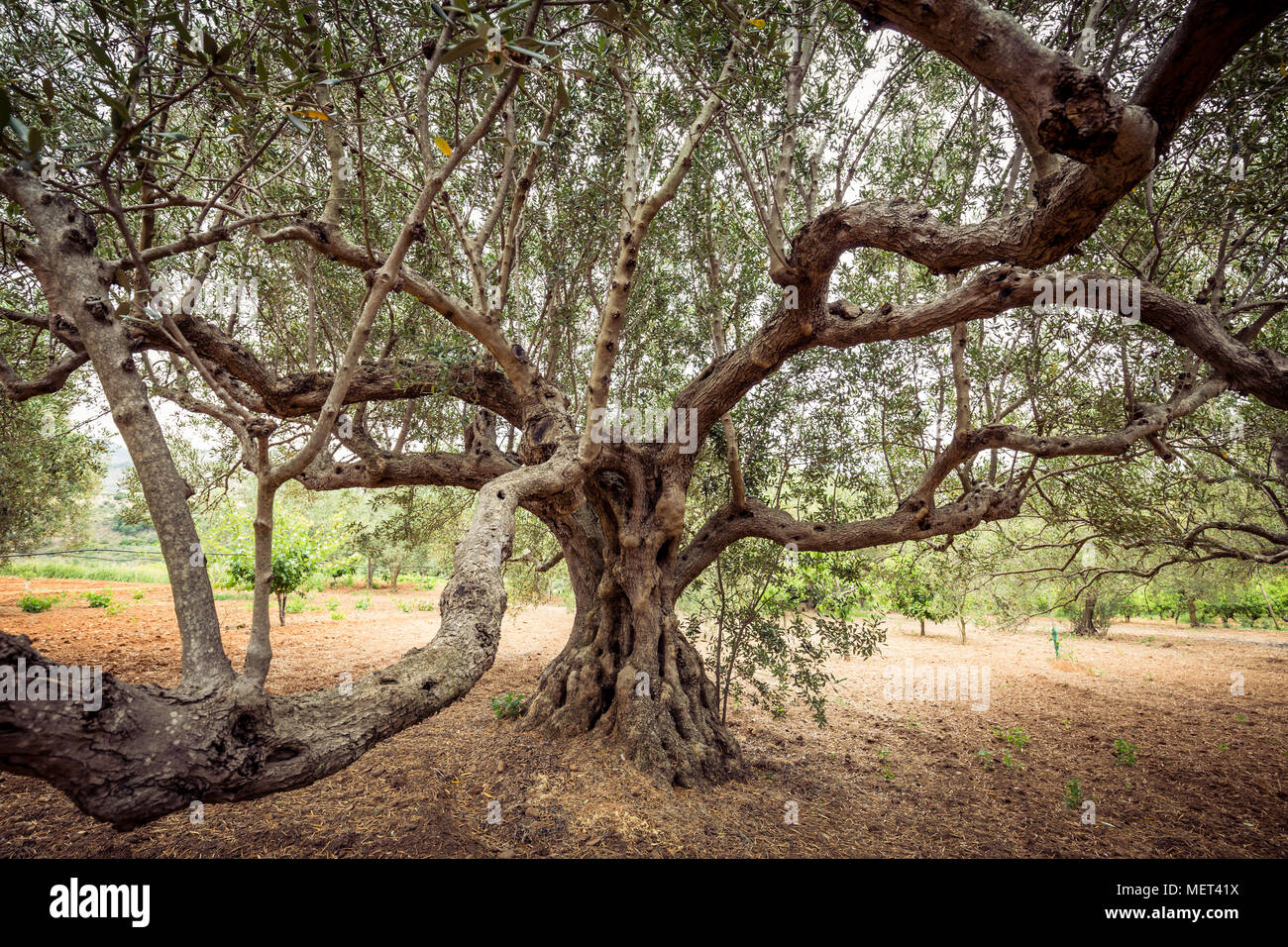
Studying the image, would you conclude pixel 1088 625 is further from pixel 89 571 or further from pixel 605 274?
pixel 89 571

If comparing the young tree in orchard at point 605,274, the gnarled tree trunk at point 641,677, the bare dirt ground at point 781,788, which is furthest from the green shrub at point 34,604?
the gnarled tree trunk at point 641,677

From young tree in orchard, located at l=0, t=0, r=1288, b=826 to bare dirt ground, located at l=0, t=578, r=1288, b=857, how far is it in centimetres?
84

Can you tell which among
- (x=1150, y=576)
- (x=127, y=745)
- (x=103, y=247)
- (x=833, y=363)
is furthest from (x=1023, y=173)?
(x=103, y=247)

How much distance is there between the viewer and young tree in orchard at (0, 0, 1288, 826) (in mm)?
2094

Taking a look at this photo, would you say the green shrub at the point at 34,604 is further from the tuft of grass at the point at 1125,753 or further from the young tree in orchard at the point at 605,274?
the tuft of grass at the point at 1125,753

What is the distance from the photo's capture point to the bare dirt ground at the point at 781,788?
4.40 m

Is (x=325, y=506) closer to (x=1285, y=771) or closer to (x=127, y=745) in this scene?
(x=127, y=745)

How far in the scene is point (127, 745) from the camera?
148cm

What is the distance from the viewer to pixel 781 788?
5871 millimetres

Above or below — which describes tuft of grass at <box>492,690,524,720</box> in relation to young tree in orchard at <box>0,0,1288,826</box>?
below

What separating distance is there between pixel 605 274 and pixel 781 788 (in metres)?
6.58

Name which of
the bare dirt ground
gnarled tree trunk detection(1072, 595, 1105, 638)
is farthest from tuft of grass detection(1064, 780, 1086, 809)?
gnarled tree trunk detection(1072, 595, 1105, 638)

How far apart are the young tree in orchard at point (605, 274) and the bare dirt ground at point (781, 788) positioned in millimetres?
839

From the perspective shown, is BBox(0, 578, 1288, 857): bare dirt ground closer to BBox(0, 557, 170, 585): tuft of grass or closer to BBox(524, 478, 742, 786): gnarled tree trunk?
BBox(524, 478, 742, 786): gnarled tree trunk
